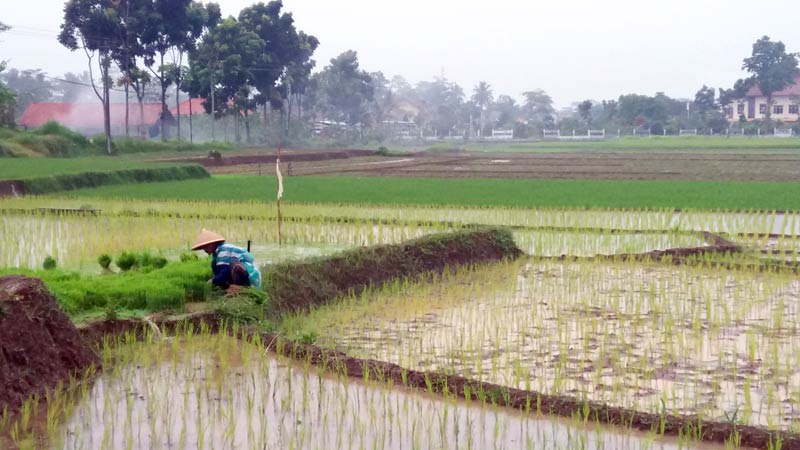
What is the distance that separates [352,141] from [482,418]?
47.1 metres

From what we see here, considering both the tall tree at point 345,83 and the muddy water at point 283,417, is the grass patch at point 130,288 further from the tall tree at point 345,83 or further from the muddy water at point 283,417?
the tall tree at point 345,83

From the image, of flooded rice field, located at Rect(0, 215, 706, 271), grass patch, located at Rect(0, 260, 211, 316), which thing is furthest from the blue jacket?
flooded rice field, located at Rect(0, 215, 706, 271)

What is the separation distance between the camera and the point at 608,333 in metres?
6.75

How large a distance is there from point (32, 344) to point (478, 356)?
9.00ft

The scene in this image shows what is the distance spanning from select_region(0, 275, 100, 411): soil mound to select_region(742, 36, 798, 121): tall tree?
61.8 metres

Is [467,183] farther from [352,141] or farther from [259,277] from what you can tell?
[352,141]

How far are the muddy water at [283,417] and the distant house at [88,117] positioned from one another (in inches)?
1639

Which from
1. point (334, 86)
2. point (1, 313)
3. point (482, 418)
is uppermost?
point (334, 86)

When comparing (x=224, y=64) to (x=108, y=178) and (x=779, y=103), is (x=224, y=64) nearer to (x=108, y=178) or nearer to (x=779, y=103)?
(x=108, y=178)

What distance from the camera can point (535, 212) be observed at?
1391 cm

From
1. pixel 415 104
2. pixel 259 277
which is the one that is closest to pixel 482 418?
pixel 259 277

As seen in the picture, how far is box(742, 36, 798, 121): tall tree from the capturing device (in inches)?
2422

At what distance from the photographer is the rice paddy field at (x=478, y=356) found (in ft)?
15.3

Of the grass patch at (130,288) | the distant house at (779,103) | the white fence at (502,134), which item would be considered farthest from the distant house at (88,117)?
the grass patch at (130,288)
